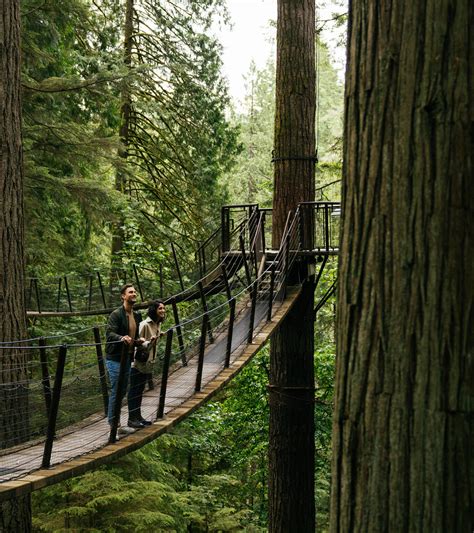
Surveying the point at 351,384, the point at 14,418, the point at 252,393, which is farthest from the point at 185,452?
the point at 351,384

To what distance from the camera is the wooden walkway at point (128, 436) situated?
485cm

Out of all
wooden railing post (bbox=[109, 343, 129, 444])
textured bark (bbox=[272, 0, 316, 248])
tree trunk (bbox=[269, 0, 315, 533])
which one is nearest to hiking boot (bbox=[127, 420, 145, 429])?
wooden railing post (bbox=[109, 343, 129, 444])

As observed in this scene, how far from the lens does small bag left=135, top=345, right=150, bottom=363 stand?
20.2ft

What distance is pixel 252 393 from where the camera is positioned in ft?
44.3

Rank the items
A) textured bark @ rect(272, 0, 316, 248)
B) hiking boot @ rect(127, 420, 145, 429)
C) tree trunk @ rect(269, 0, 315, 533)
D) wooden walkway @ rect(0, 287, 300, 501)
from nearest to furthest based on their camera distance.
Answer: wooden walkway @ rect(0, 287, 300, 501) < hiking boot @ rect(127, 420, 145, 429) < tree trunk @ rect(269, 0, 315, 533) < textured bark @ rect(272, 0, 316, 248)

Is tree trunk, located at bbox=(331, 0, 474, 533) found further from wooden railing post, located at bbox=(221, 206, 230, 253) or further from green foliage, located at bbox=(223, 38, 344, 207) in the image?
green foliage, located at bbox=(223, 38, 344, 207)

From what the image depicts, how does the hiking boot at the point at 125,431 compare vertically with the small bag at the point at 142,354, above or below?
below

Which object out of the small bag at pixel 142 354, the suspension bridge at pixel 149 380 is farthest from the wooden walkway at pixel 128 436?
the small bag at pixel 142 354

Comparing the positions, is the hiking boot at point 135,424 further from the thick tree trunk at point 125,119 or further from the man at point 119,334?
the thick tree trunk at point 125,119

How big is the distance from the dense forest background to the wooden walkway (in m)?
2.30

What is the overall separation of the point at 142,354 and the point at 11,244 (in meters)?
1.75

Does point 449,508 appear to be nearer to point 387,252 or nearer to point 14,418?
point 387,252

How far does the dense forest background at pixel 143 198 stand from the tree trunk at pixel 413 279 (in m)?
7.16

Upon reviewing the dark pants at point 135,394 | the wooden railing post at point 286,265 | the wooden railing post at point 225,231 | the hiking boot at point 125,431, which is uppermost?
the wooden railing post at point 225,231
